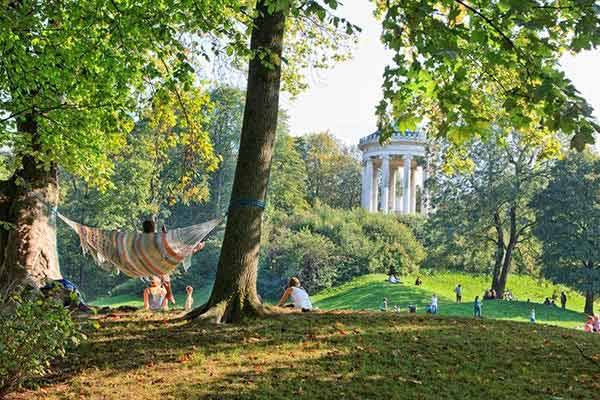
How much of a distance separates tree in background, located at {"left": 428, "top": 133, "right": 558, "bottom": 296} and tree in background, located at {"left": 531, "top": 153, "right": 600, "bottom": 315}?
3.90ft

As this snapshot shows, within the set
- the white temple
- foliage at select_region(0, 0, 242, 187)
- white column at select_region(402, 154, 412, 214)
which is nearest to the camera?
foliage at select_region(0, 0, 242, 187)

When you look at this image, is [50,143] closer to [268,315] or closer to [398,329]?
[268,315]

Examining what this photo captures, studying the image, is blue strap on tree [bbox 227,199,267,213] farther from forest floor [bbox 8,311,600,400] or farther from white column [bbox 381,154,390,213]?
white column [bbox 381,154,390,213]

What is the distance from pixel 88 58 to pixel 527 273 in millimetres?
29210

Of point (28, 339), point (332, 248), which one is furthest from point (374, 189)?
point (28, 339)

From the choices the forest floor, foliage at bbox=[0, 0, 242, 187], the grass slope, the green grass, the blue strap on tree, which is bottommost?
the green grass

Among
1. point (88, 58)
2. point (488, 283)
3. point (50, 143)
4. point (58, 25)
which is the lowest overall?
point (488, 283)

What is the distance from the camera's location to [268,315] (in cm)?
665

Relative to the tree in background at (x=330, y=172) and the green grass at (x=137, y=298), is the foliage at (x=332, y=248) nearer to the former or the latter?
the green grass at (x=137, y=298)

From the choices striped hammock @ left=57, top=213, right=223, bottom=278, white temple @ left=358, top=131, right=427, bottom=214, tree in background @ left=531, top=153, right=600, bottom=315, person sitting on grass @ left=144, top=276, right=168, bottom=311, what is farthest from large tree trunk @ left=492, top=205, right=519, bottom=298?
striped hammock @ left=57, top=213, right=223, bottom=278

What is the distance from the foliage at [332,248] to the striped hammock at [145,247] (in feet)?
79.0

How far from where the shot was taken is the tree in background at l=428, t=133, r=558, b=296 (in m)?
29.0

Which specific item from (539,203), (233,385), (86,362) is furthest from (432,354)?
(539,203)

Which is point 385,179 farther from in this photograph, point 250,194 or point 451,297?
point 250,194
